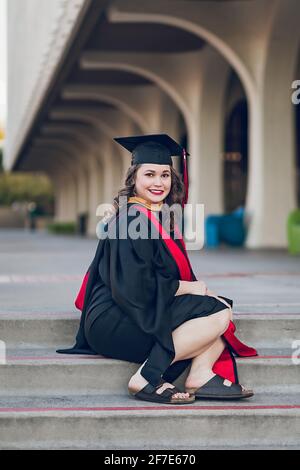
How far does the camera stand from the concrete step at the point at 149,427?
546cm

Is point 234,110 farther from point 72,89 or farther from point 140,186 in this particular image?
point 140,186

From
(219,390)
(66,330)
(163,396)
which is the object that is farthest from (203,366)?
(66,330)

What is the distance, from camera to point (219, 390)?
5.68 metres

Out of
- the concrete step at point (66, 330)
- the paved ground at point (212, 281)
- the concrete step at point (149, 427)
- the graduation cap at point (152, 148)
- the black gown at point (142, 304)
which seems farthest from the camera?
the paved ground at point (212, 281)

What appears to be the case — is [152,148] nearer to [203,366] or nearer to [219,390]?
[203,366]

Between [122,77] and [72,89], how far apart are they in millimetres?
1784

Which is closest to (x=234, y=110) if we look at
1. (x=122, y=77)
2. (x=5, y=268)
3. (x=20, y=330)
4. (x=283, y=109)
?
(x=122, y=77)

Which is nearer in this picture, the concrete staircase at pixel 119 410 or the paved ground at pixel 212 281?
the concrete staircase at pixel 119 410

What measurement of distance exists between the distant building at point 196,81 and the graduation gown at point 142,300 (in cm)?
1351

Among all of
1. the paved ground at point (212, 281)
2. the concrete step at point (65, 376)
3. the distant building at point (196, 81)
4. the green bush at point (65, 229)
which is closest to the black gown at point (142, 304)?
the concrete step at point (65, 376)

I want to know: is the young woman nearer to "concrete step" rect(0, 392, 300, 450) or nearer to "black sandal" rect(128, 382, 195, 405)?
"black sandal" rect(128, 382, 195, 405)

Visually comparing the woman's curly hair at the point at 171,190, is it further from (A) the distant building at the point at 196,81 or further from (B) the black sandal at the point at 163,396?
(A) the distant building at the point at 196,81

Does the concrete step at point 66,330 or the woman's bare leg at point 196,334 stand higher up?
the woman's bare leg at point 196,334

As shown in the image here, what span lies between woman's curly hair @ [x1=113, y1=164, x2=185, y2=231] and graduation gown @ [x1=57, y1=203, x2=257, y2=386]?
0.31 ft
